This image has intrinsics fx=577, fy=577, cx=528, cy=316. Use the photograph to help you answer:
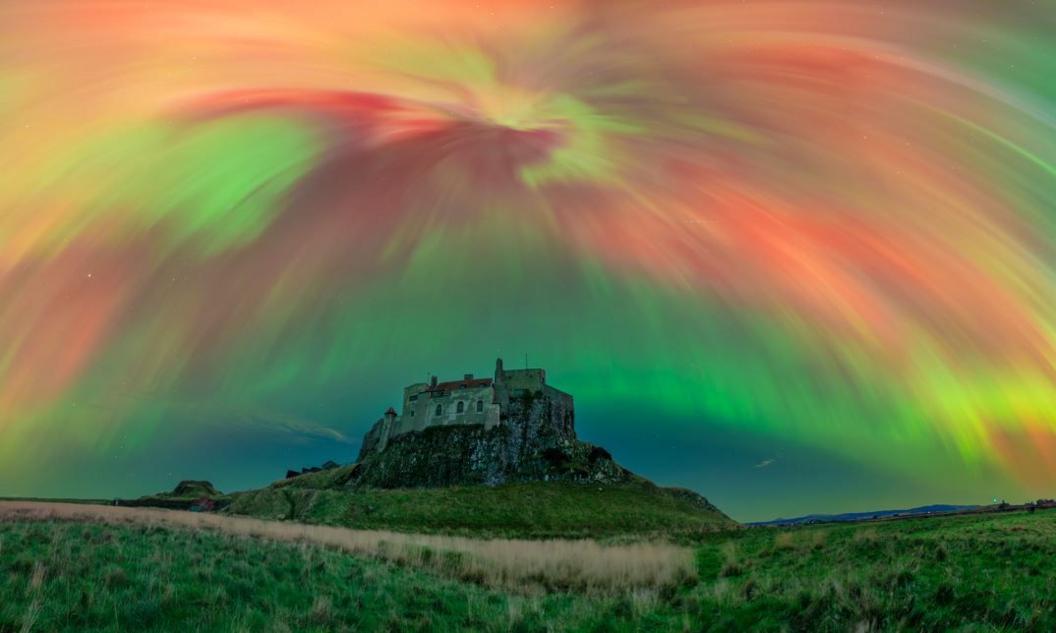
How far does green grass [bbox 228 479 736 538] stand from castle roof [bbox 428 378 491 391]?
85.2 ft

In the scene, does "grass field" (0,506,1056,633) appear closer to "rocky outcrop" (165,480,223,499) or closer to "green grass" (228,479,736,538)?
"green grass" (228,479,736,538)

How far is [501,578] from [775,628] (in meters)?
10.3

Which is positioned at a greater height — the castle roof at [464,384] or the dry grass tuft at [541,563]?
the castle roof at [464,384]

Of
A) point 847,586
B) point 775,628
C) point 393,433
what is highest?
point 393,433

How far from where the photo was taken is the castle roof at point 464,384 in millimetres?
100750

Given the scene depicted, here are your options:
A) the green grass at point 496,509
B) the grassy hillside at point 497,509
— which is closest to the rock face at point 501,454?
the grassy hillside at point 497,509

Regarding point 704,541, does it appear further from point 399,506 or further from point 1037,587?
point 399,506

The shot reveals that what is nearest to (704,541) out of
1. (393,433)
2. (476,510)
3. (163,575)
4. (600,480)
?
(163,575)

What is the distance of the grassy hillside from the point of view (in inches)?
2238

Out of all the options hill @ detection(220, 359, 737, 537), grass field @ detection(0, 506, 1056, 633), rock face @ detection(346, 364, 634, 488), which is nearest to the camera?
grass field @ detection(0, 506, 1056, 633)

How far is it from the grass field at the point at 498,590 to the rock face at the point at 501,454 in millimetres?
67420

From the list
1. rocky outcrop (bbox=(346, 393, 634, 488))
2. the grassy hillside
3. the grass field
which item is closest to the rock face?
rocky outcrop (bbox=(346, 393, 634, 488))

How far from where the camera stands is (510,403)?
325ft

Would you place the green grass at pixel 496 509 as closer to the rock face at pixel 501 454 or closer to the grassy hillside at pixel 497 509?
the grassy hillside at pixel 497 509
